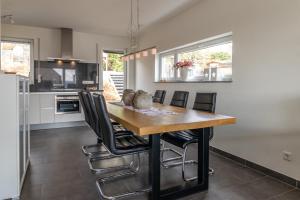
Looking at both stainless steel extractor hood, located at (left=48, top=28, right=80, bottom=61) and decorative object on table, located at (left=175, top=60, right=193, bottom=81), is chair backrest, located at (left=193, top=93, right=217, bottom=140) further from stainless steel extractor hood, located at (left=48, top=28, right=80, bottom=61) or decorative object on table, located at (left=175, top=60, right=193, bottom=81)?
stainless steel extractor hood, located at (left=48, top=28, right=80, bottom=61)

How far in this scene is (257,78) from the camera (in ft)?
8.57

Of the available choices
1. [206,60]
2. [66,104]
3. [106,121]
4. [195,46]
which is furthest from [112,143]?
[66,104]

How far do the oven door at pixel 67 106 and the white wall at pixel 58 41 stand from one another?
124 centimetres

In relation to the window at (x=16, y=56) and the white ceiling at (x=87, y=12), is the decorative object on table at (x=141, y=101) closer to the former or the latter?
the white ceiling at (x=87, y=12)

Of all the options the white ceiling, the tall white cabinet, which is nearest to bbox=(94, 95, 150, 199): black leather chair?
the tall white cabinet

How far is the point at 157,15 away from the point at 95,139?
9.26 ft

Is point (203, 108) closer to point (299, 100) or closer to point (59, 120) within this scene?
point (299, 100)

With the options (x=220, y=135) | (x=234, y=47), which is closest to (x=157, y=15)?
(x=234, y=47)

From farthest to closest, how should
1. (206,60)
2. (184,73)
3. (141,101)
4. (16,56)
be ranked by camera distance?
(16,56)
(184,73)
(206,60)
(141,101)

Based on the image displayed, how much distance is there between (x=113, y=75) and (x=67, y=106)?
1719 millimetres

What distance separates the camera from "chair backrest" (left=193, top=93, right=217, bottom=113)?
262 centimetres

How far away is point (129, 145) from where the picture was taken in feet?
6.96

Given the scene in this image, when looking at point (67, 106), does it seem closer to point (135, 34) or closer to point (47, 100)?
point (47, 100)

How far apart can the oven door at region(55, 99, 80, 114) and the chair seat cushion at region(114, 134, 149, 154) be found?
124 inches
